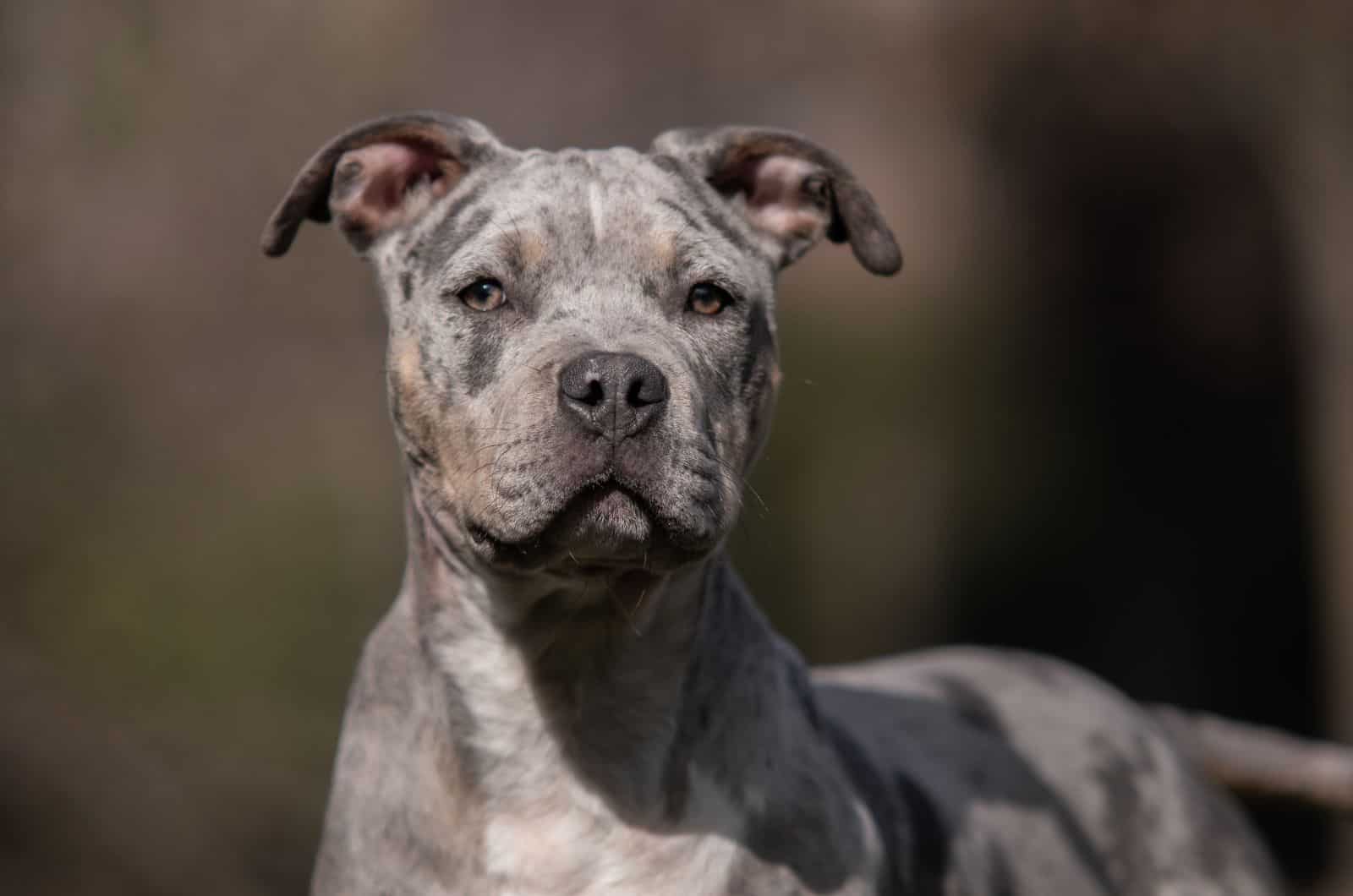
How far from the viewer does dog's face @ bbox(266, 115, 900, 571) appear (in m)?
4.06

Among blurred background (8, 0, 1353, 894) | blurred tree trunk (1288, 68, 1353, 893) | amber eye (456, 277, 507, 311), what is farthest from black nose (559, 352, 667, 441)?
blurred tree trunk (1288, 68, 1353, 893)

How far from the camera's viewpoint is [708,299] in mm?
4676

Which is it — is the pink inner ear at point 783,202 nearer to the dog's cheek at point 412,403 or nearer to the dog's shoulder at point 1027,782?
the dog's cheek at point 412,403

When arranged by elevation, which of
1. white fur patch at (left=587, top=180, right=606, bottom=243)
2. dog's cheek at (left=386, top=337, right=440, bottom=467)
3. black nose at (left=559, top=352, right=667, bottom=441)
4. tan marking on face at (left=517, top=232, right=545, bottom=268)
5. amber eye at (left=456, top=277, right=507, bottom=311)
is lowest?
dog's cheek at (left=386, top=337, right=440, bottom=467)

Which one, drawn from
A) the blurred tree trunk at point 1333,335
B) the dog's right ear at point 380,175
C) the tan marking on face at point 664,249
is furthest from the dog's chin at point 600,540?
the blurred tree trunk at point 1333,335

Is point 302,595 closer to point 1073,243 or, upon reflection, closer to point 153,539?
point 153,539

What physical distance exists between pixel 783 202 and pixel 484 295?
1187 millimetres

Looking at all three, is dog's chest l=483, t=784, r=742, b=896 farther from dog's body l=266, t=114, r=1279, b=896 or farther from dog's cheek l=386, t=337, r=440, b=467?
dog's cheek l=386, t=337, r=440, b=467

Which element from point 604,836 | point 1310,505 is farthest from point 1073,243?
point 604,836

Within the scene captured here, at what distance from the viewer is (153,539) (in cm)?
1120

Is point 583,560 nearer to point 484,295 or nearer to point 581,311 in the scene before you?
point 581,311

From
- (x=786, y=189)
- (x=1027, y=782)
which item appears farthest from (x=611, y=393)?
(x=1027, y=782)

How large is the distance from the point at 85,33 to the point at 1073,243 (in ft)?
22.2

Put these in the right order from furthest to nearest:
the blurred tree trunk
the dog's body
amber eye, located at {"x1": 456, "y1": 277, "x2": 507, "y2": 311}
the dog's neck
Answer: the blurred tree trunk < amber eye, located at {"x1": 456, "y1": 277, "x2": 507, "y2": 311} < the dog's neck < the dog's body
